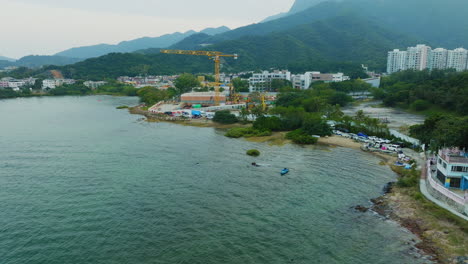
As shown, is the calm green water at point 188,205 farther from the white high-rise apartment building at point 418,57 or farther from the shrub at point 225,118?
the white high-rise apartment building at point 418,57

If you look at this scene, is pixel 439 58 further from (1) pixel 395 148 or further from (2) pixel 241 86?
(1) pixel 395 148

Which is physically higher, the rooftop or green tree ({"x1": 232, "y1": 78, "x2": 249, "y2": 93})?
green tree ({"x1": 232, "y1": 78, "x2": 249, "y2": 93})

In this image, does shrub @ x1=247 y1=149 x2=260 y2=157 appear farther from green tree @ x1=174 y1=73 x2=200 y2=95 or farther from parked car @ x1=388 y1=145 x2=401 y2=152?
green tree @ x1=174 y1=73 x2=200 y2=95

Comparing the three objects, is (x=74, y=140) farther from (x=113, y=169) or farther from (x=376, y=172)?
(x=376, y=172)

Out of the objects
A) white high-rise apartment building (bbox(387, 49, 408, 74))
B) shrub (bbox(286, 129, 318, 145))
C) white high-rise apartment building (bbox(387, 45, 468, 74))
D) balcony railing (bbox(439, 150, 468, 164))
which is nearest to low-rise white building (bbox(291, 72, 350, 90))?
white high-rise apartment building (bbox(387, 45, 468, 74))

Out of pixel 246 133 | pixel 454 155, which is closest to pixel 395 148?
pixel 454 155

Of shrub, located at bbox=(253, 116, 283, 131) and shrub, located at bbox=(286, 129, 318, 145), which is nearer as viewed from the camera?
shrub, located at bbox=(286, 129, 318, 145)
